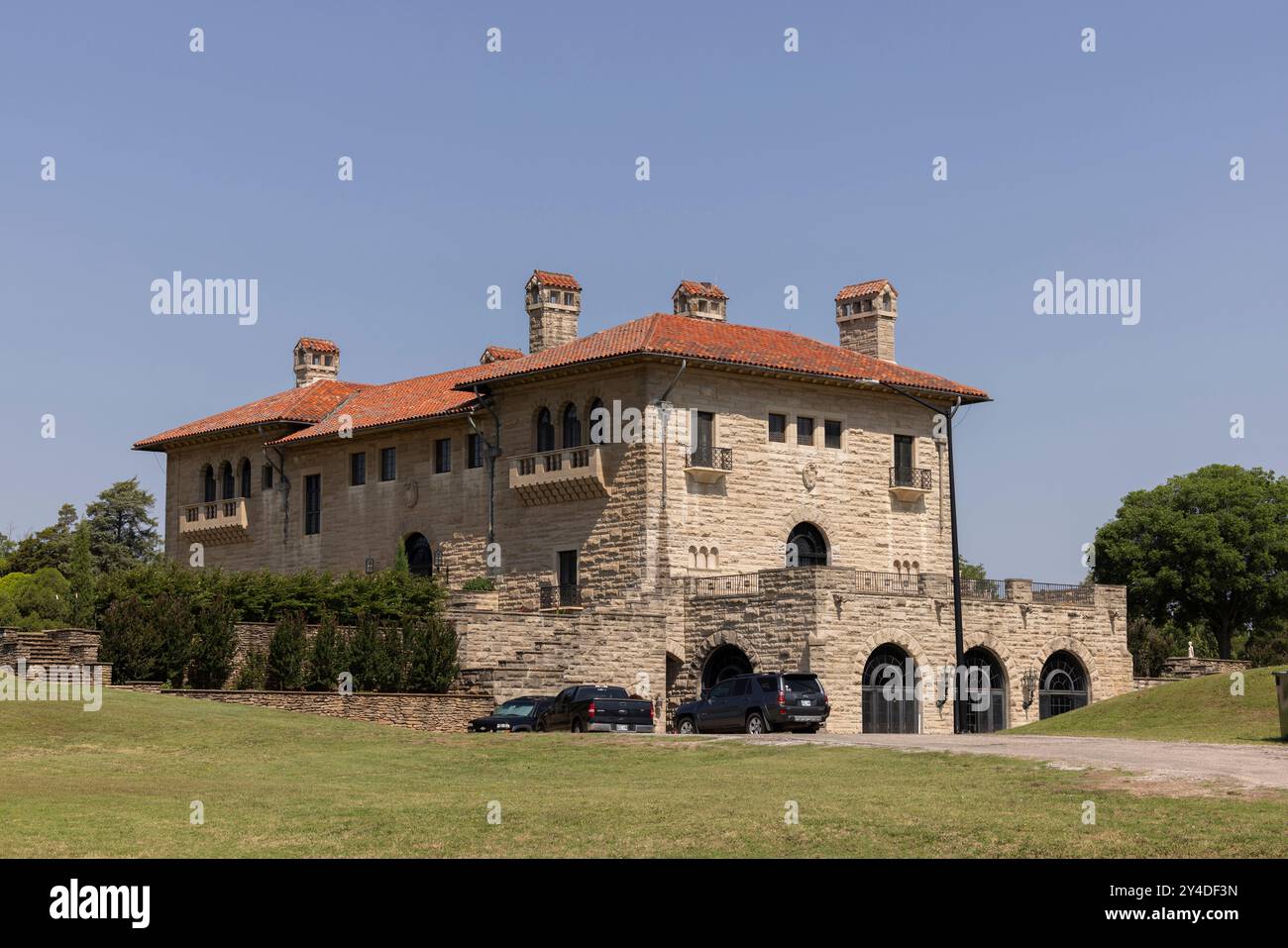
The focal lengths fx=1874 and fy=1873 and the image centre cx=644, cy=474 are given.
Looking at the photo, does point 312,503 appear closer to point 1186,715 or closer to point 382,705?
point 382,705

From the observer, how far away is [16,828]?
2147cm

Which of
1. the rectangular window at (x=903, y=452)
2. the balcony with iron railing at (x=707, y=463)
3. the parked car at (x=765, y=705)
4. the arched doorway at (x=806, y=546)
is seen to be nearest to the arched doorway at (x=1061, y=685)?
the arched doorway at (x=806, y=546)

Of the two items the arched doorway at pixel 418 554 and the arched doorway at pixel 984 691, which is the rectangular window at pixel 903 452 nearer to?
the arched doorway at pixel 984 691

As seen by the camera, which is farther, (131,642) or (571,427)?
(571,427)

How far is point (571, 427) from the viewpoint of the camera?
187ft

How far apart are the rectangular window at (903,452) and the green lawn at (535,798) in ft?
82.1

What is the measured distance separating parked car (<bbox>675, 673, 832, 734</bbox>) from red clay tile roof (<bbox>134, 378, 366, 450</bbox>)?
1166 inches

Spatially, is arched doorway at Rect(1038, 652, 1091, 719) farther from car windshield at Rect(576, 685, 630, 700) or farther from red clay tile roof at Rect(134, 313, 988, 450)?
car windshield at Rect(576, 685, 630, 700)

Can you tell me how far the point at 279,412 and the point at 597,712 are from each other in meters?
31.0

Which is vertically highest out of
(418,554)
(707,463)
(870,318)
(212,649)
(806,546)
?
(870,318)

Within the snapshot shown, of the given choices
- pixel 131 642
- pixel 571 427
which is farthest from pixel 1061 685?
pixel 131 642

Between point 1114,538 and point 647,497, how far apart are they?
42.6m
